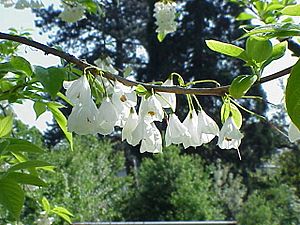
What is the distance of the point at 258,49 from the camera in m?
0.63

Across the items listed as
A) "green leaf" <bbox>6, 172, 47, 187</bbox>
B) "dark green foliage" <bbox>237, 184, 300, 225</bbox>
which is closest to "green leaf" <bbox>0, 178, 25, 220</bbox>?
"green leaf" <bbox>6, 172, 47, 187</bbox>

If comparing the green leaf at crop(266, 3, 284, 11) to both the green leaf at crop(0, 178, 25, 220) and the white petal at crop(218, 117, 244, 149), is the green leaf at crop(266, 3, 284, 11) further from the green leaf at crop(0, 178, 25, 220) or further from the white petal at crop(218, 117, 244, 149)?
the green leaf at crop(0, 178, 25, 220)

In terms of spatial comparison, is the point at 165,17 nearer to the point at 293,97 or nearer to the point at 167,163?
the point at 293,97

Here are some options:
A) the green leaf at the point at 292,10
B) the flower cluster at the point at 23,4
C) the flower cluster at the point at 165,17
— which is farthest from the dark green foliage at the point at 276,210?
the green leaf at the point at 292,10

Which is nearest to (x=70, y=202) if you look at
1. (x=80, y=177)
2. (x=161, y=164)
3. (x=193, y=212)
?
(x=80, y=177)

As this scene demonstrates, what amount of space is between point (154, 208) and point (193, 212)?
0.86m

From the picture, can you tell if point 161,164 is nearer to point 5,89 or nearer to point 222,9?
point 5,89

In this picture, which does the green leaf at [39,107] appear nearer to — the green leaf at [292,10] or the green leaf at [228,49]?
the green leaf at [228,49]

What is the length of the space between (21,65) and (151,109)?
292 millimetres

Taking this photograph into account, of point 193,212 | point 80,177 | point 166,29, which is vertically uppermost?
point 166,29

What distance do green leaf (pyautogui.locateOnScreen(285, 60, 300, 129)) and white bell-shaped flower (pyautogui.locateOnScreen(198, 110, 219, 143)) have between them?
1.03ft

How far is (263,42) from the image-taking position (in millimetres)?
625

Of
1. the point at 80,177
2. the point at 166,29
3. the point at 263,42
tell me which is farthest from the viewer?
the point at 80,177

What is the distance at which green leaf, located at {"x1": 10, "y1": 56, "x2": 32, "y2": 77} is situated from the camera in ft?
3.05
